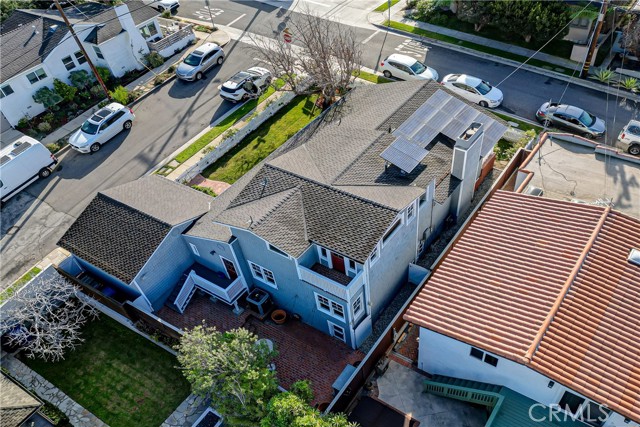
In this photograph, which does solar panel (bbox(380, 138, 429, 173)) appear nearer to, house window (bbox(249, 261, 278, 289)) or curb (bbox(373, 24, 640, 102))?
house window (bbox(249, 261, 278, 289))

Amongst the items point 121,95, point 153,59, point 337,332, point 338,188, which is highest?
point 338,188

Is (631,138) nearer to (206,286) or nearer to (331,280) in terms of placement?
(331,280)

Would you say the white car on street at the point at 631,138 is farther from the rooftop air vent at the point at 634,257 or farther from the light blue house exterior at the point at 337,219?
the rooftop air vent at the point at 634,257

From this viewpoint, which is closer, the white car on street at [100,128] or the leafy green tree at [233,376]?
the leafy green tree at [233,376]

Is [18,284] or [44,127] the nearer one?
[18,284]

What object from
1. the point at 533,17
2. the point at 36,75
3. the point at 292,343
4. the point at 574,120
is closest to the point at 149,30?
the point at 36,75

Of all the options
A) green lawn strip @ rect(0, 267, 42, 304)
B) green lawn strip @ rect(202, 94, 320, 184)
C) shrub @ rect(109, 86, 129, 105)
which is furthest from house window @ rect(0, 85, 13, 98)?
green lawn strip @ rect(202, 94, 320, 184)

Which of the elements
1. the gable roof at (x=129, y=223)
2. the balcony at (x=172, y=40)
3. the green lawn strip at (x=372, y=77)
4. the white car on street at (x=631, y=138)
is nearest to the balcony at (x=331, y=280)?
the gable roof at (x=129, y=223)
